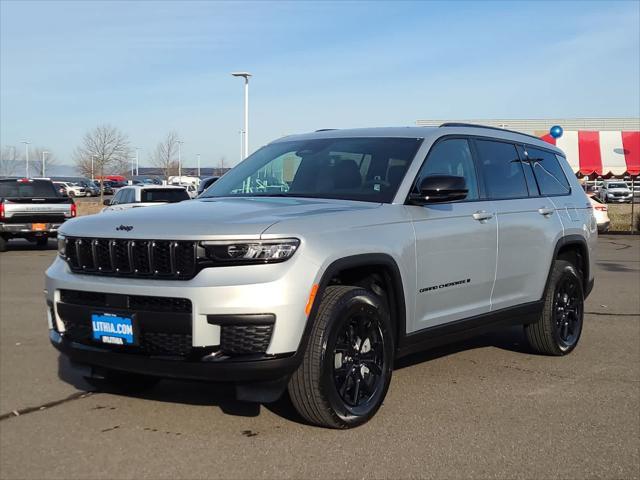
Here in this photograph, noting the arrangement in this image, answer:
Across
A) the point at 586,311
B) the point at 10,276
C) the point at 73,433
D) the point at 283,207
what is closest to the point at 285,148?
the point at 283,207

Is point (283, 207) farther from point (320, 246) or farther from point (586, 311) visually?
point (586, 311)

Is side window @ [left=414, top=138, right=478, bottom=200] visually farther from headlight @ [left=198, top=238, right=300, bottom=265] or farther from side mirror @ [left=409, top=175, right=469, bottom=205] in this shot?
headlight @ [left=198, top=238, right=300, bottom=265]

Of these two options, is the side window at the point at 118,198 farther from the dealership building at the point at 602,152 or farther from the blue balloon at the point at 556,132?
the blue balloon at the point at 556,132

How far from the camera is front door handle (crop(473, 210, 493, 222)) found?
5573 mm

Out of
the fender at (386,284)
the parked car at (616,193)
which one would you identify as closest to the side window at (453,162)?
the fender at (386,284)

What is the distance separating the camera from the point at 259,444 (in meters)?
4.25

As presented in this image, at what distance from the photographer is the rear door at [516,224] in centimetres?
590

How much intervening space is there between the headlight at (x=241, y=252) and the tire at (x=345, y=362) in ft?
1.59

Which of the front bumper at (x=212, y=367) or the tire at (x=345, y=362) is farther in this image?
the tire at (x=345, y=362)

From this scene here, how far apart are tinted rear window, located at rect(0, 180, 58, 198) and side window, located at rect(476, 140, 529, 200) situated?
1472 cm

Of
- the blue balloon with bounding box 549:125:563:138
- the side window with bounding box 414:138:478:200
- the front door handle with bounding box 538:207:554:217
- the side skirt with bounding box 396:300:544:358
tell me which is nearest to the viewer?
the side skirt with bounding box 396:300:544:358

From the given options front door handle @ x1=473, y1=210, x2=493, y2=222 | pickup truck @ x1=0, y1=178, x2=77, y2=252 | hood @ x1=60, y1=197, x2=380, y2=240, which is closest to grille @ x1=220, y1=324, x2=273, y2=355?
hood @ x1=60, y1=197, x2=380, y2=240

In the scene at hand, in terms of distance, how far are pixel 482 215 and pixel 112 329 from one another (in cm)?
290

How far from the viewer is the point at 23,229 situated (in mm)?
17562
